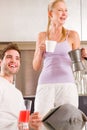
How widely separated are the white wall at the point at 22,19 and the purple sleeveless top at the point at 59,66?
1.27 meters

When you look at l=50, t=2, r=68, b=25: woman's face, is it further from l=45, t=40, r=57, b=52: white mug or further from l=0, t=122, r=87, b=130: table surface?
l=0, t=122, r=87, b=130: table surface

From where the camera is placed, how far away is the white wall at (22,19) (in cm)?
312

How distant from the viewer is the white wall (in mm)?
3117

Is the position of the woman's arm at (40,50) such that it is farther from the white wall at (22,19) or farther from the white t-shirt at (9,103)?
the white wall at (22,19)

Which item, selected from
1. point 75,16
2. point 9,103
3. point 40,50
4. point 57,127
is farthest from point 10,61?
point 75,16

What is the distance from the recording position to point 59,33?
1.95m

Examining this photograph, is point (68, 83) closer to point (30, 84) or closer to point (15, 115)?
point (15, 115)

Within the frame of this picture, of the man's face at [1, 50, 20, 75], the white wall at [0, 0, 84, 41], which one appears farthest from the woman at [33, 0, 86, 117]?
the white wall at [0, 0, 84, 41]

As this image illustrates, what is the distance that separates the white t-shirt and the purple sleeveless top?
1.24 feet

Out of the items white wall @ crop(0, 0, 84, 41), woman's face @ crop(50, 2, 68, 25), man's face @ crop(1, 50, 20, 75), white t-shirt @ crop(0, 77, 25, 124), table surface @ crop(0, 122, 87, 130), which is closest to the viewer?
table surface @ crop(0, 122, 87, 130)

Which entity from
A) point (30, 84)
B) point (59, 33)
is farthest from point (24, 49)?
point (59, 33)

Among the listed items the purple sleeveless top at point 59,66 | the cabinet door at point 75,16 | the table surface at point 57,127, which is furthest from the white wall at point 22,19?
the table surface at point 57,127

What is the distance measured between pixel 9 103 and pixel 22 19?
1.78 metres

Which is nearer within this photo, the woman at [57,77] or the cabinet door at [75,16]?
the woman at [57,77]
